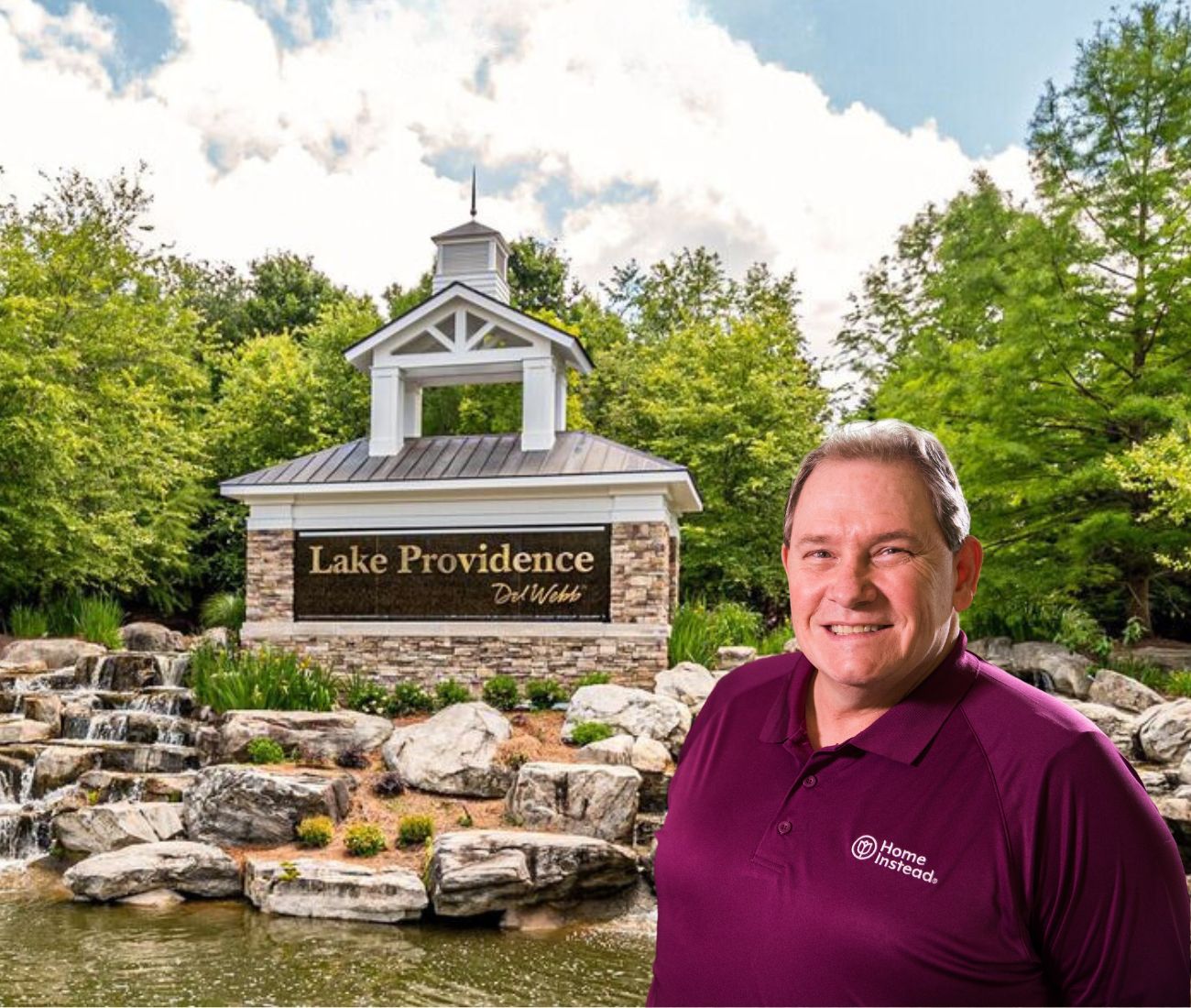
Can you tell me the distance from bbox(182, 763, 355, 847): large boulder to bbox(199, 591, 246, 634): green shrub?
11.9 meters

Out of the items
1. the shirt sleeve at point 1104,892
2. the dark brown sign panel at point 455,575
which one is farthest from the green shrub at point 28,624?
the shirt sleeve at point 1104,892

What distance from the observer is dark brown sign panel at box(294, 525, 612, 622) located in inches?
563

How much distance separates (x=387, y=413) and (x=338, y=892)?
9.26 meters

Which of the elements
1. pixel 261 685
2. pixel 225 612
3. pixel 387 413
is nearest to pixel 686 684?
pixel 261 685

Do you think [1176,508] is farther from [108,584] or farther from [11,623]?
[108,584]

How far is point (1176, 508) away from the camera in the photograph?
12.2 meters

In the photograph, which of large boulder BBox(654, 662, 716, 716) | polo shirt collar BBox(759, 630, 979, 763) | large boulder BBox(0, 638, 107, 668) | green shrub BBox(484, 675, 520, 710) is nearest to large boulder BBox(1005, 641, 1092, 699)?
large boulder BBox(654, 662, 716, 716)

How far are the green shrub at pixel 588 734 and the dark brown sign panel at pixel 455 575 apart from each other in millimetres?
2845

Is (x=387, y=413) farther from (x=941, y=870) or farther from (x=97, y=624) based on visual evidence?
(x=941, y=870)

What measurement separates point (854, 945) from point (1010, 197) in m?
23.9

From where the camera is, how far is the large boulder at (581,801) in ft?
30.1

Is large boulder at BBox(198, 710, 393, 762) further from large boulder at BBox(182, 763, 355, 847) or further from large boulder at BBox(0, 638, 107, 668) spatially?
large boulder at BBox(0, 638, 107, 668)

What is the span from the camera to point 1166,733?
461 inches

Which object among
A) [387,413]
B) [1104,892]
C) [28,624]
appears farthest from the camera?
[28,624]
